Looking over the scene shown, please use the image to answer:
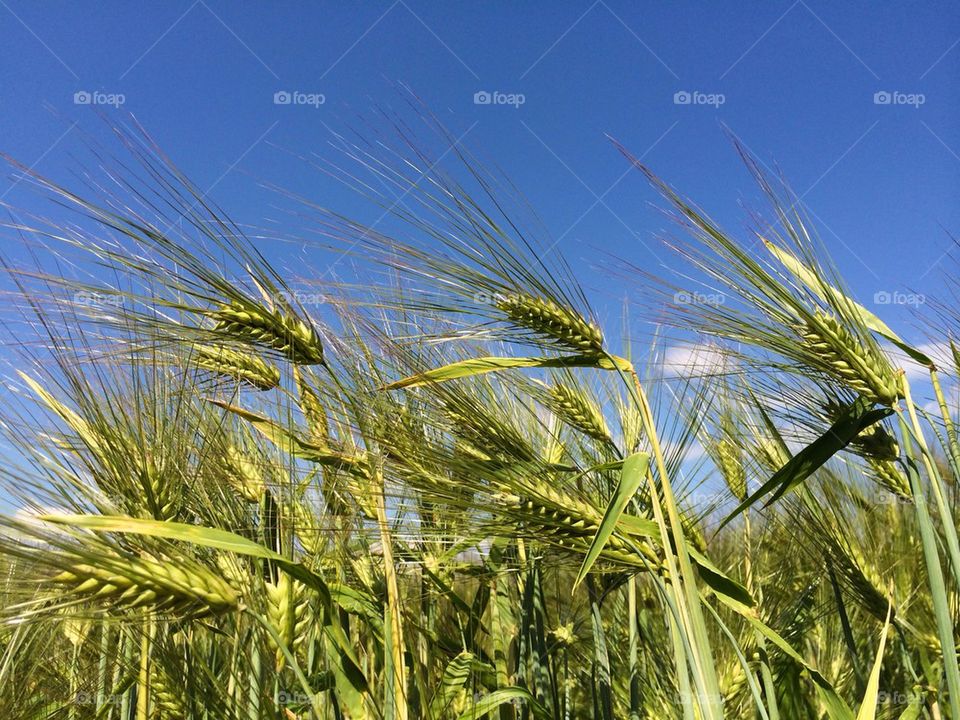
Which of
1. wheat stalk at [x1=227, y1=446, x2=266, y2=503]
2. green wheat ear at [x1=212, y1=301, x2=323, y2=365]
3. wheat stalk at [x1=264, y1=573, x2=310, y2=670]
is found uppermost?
green wheat ear at [x1=212, y1=301, x2=323, y2=365]

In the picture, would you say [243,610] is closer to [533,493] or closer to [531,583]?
[533,493]

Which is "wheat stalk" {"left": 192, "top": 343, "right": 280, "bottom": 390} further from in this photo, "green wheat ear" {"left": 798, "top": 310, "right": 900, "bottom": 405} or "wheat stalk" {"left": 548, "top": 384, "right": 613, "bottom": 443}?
"green wheat ear" {"left": 798, "top": 310, "right": 900, "bottom": 405}

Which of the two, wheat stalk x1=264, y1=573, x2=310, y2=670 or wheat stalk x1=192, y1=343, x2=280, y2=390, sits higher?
wheat stalk x1=192, y1=343, x2=280, y2=390

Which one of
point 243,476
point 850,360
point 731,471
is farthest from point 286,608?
point 731,471

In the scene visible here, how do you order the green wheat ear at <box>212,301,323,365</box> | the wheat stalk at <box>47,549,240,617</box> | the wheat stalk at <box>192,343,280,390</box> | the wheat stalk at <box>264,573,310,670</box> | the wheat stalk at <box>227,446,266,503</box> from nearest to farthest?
the wheat stalk at <box>47,549,240,617</box>, the wheat stalk at <box>264,573,310,670</box>, the green wheat ear at <box>212,301,323,365</box>, the wheat stalk at <box>227,446,266,503</box>, the wheat stalk at <box>192,343,280,390</box>

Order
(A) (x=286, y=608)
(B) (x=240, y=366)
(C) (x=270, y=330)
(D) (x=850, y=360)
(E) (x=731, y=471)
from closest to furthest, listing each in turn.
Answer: (A) (x=286, y=608)
(D) (x=850, y=360)
(C) (x=270, y=330)
(B) (x=240, y=366)
(E) (x=731, y=471)

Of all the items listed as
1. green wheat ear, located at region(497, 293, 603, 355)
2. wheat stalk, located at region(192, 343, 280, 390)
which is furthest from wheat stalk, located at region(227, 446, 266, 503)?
green wheat ear, located at region(497, 293, 603, 355)

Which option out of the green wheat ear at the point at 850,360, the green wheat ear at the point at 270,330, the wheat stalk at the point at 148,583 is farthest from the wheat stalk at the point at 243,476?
the green wheat ear at the point at 850,360

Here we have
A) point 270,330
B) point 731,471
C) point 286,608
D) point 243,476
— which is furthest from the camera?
point 731,471

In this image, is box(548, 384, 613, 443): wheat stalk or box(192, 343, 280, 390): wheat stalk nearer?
box(192, 343, 280, 390): wheat stalk

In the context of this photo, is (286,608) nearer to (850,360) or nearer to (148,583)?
(148,583)

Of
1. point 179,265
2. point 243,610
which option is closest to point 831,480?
point 243,610

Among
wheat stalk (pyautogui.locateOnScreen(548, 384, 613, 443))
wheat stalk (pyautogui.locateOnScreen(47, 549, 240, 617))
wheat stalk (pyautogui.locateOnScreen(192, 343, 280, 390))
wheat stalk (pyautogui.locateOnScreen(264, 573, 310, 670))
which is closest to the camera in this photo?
wheat stalk (pyautogui.locateOnScreen(47, 549, 240, 617))

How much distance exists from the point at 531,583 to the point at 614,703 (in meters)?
0.65
